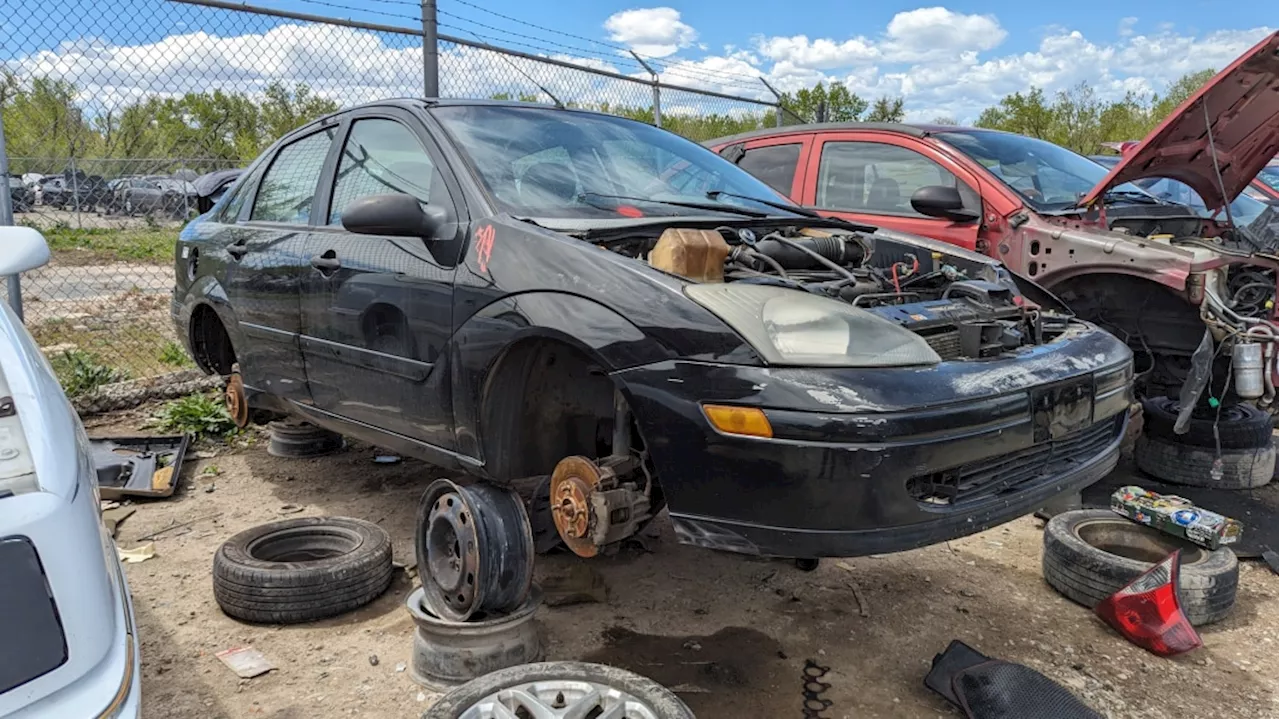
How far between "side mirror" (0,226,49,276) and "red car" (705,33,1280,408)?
2.88m

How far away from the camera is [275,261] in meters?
3.82

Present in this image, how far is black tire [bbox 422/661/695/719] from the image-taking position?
2172mm

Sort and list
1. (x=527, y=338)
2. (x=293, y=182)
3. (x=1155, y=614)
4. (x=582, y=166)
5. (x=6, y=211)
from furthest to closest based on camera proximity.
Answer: (x=6, y=211)
(x=293, y=182)
(x=582, y=166)
(x=1155, y=614)
(x=527, y=338)

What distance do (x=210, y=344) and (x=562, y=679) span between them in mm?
3362

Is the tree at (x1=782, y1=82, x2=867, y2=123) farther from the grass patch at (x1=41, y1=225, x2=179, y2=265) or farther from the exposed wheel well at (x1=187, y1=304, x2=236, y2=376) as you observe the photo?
the exposed wheel well at (x1=187, y1=304, x2=236, y2=376)

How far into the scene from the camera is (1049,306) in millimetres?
3686

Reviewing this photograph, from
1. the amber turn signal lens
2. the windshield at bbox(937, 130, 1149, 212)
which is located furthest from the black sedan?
the windshield at bbox(937, 130, 1149, 212)

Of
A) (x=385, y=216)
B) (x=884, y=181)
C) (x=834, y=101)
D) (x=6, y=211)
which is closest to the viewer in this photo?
(x=385, y=216)

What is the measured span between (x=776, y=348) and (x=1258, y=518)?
3.50 metres

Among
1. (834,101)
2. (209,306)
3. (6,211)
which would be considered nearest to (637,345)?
(209,306)

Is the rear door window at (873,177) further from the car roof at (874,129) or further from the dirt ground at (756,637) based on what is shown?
the dirt ground at (756,637)

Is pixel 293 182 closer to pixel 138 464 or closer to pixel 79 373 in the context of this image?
pixel 138 464

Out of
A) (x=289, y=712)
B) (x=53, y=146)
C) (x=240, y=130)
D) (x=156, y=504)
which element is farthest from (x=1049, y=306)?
(x=240, y=130)

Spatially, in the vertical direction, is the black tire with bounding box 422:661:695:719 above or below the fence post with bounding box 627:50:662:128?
below
